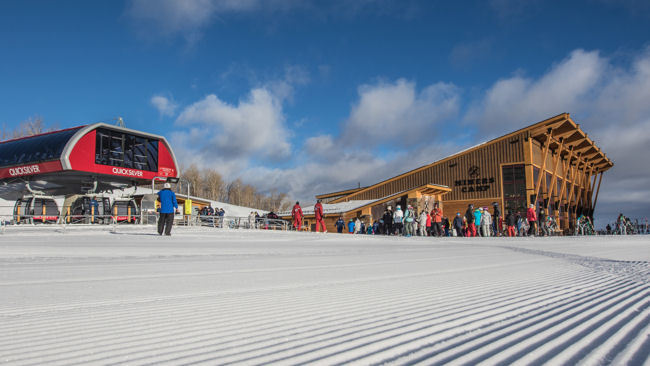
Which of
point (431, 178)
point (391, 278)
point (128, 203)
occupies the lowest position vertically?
point (391, 278)

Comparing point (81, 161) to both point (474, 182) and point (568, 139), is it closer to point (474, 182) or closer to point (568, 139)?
point (474, 182)

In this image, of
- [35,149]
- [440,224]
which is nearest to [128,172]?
[35,149]

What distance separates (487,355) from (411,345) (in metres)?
0.26

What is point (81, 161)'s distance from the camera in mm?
16781

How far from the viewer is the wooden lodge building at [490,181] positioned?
28.4 m

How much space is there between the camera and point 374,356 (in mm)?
1386

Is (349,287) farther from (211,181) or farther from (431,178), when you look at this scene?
(211,181)

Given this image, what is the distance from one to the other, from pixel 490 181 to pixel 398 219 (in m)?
15.5

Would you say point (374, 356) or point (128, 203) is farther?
point (128, 203)

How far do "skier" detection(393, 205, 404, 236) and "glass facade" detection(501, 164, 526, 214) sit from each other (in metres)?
14.7

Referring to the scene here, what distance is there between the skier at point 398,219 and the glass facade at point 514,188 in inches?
580

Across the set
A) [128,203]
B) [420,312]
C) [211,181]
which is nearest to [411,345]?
[420,312]

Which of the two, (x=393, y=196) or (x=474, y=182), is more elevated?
(x=474, y=182)

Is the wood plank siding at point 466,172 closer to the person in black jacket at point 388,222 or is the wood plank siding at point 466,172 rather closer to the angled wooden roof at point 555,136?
the angled wooden roof at point 555,136
